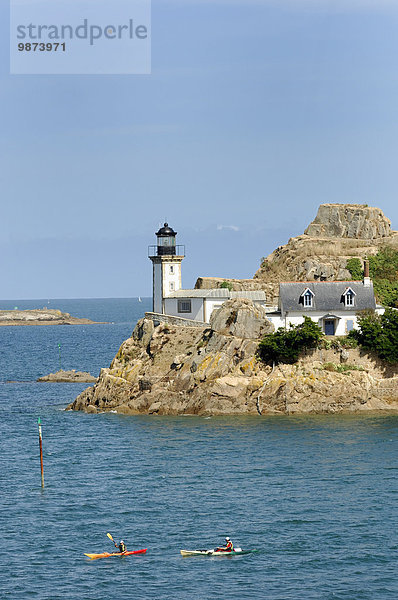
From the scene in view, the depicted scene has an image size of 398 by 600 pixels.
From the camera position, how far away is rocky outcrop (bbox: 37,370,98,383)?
124m

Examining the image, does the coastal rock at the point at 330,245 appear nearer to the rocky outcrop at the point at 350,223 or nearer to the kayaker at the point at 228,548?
the rocky outcrop at the point at 350,223

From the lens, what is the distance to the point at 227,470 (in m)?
67.6

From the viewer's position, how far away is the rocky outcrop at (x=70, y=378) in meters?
124

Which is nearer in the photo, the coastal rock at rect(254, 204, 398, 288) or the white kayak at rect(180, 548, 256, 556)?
the white kayak at rect(180, 548, 256, 556)

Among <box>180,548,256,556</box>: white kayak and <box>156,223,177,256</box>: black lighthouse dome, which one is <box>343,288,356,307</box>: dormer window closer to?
<box>156,223,177,256</box>: black lighthouse dome

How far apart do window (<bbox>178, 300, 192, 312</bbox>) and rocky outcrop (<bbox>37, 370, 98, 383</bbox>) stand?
25.2 m

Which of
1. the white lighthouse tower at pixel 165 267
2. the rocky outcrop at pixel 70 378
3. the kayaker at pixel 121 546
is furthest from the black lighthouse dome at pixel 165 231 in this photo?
the kayaker at pixel 121 546

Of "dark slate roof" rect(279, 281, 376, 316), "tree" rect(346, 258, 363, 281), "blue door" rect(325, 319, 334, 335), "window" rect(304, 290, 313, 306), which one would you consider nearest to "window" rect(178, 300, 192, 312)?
"dark slate roof" rect(279, 281, 376, 316)

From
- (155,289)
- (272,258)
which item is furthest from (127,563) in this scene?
(272,258)

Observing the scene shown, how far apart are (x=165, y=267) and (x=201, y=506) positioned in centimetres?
4671

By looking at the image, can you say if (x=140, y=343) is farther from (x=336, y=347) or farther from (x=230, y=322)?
(x=336, y=347)

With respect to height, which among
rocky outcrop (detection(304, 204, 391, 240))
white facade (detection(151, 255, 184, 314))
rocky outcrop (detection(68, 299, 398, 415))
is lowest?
rocky outcrop (detection(68, 299, 398, 415))

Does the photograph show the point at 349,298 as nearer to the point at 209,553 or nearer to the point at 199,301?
the point at 199,301

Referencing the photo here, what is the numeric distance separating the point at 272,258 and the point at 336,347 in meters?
33.5
